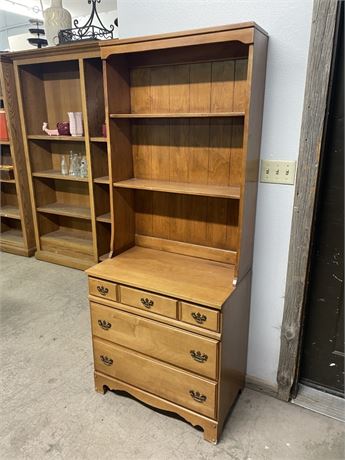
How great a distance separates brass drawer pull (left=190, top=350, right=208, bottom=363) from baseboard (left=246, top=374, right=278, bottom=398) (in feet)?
2.01

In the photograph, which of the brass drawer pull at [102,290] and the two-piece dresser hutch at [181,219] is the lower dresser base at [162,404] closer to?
the two-piece dresser hutch at [181,219]

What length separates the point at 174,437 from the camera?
1654 millimetres

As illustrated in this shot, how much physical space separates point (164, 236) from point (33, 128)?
2176 millimetres

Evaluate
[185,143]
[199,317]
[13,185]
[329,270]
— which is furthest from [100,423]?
[13,185]

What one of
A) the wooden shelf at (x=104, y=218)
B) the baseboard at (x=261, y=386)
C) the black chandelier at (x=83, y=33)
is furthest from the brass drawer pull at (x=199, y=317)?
the black chandelier at (x=83, y=33)

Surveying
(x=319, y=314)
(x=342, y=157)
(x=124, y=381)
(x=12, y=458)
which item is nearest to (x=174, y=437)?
(x=124, y=381)

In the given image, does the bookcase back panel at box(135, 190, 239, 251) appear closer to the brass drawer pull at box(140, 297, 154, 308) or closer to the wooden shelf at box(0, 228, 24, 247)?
the brass drawer pull at box(140, 297, 154, 308)

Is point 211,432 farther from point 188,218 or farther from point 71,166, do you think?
point 71,166

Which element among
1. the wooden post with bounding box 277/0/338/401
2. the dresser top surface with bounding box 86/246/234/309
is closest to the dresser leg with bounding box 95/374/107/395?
the dresser top surface with bounding box 86/246/234/309

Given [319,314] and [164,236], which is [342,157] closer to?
[319,314]

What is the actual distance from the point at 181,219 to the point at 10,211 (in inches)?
109

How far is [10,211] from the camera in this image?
12.9 feet

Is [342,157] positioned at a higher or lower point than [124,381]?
higher

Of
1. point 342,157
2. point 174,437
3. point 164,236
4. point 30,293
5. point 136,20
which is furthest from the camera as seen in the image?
point 30,293
